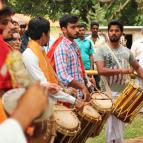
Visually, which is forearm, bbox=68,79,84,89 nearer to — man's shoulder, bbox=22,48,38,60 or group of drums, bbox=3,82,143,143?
group of drums, bbox=3,82,143,143

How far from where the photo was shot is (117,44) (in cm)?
684

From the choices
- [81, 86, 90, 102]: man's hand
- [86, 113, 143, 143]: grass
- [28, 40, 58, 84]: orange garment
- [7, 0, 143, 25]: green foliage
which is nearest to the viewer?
[28, 40, 58, 84]: orange garment

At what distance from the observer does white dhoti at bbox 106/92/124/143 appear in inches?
268

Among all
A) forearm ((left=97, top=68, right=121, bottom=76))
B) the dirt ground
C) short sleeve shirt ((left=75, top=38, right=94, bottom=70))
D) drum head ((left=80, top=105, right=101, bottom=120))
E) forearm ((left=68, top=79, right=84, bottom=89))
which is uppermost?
forearm ((left=68, top=79, right=84, bottom=89))

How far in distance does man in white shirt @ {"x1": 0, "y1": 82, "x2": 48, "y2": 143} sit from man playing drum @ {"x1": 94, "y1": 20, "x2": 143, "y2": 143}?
464 cm

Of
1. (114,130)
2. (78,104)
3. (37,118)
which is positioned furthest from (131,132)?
(37,118)

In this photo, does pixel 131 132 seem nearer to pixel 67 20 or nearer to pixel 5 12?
pixel 67 20

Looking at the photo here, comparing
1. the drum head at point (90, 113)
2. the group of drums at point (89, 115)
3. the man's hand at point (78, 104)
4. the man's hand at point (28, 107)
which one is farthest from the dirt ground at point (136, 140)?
the man's hand at point (28, 107)

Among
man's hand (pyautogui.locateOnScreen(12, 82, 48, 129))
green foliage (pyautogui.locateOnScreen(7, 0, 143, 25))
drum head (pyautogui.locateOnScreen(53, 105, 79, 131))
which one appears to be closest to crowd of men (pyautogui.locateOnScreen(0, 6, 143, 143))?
drum head (pyautogui.locateOnScreen(53, 105, 79, 131))

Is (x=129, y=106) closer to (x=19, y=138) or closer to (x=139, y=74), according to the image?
(x=139, y=74)

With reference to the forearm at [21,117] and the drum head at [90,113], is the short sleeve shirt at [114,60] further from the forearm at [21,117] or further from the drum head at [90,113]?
the forearm at [21,117]

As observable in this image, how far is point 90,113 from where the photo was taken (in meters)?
5.38

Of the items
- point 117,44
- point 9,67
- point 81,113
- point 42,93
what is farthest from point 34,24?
point 42,93

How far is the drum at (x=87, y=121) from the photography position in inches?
208
